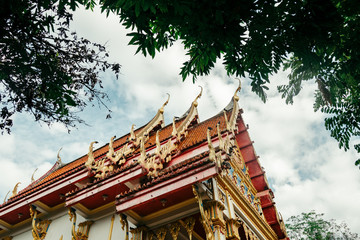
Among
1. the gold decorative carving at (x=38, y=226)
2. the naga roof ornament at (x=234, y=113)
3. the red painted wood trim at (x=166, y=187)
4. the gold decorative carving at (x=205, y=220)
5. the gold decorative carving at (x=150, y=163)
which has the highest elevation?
the naga roof ornament at (x=234, y=113)

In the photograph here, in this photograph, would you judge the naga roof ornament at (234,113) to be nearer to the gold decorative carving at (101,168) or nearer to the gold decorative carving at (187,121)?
the gold decorative carving at (187,121)

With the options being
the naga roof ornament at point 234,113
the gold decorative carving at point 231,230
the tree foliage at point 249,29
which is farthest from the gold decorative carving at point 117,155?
the tree foliage at point 249,29

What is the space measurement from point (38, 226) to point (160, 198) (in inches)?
199

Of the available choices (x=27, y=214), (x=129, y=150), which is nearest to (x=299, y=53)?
(x=129, y=150)

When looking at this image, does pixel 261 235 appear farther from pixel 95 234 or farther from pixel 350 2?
pixel 350 2

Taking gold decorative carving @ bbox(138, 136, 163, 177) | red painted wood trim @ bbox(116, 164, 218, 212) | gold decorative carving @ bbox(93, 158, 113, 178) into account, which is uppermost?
gold decorative carving @ bbox(93, 158, 113, 178)

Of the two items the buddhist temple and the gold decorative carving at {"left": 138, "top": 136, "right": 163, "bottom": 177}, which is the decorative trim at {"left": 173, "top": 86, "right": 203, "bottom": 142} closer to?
the buddhist temple

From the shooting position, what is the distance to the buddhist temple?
584cm

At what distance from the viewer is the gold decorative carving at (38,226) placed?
8.34 metres

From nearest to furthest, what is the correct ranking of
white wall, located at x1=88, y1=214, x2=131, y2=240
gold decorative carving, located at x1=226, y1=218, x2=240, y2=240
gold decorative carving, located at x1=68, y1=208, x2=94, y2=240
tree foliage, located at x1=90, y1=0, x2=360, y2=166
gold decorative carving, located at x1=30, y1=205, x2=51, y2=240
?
tree foliage, located at x1=90, y1=0, x2=360, y2=166
gold decorative carving, located at x1=226, y1=218, x2=240, y2=240
white wall, located at x1=88, y1=214, x2=131, y2=240
gold decorative carving, located at x1=68, y1=208, x2=94, y2=240
gold decorative carving, located at x1=30, y1=205, x2=51, y2=240

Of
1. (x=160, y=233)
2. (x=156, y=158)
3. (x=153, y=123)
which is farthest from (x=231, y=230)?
(x=153, y=123)

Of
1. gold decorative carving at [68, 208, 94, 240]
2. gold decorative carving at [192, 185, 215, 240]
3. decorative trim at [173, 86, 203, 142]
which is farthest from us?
decorative trim at [173, 86, 203, 142]

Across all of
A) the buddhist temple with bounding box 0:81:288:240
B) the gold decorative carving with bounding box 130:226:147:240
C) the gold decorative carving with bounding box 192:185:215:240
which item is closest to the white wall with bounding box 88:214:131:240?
the buddhist temple with bounding box 0:81:288:240

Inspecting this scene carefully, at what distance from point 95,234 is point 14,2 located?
20.0ft
